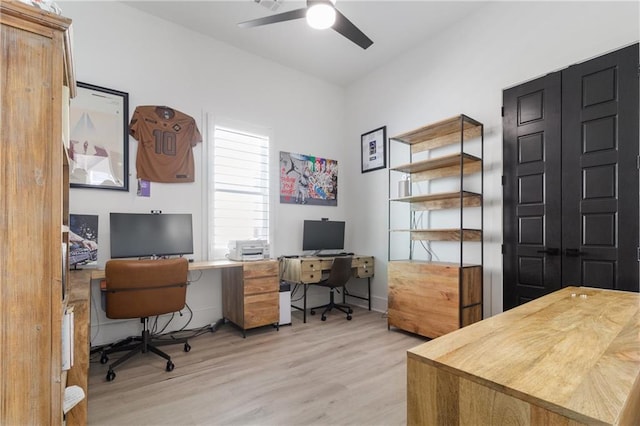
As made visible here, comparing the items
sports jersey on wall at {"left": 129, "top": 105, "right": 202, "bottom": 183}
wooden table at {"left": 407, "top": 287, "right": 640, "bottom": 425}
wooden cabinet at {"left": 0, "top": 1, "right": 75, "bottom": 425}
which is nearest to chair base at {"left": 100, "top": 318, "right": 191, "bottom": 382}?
sports jersey on wall at {"left": 129, "top": 105, "right": 202, "bottom": 183}

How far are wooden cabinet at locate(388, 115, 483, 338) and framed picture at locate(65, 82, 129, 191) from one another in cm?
299

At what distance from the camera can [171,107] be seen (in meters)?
3.62

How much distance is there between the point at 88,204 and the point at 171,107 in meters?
1.35

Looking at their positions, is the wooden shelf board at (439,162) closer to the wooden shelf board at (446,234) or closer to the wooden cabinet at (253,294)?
the wooden shelf board at (446,234)

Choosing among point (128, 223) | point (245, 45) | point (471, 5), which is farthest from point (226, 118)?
point (471, 5)

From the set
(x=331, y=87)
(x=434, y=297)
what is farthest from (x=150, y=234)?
(x=331, y=87)

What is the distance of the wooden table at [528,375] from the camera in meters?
0.63

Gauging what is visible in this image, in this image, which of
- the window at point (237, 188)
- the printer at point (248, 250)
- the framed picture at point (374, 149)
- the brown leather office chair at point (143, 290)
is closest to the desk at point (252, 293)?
the printer at point (248, 250)

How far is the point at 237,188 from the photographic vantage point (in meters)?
4.09

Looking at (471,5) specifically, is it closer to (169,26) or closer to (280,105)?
(280,105)

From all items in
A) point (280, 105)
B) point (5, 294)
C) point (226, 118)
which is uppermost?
point (280, 105)

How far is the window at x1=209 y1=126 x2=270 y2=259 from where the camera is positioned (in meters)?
3.90

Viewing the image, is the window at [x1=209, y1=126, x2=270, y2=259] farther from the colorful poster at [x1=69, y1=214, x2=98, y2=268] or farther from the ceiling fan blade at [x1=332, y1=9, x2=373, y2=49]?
the ceiling fan blade at [x1=332, y1=9, x2=373, y2=49]

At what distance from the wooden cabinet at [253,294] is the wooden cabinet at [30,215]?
7.78 ft
